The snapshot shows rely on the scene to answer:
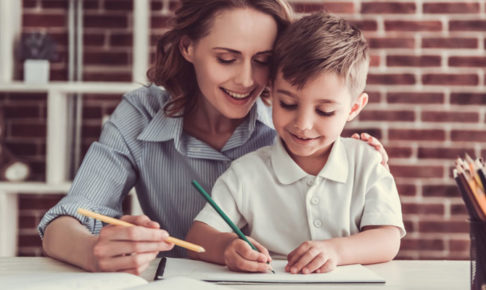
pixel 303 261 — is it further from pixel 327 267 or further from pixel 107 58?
pixel 107 58

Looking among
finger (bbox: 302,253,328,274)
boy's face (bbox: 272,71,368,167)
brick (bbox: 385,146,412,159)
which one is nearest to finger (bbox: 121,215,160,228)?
finger (bbox: 302,253,328,274)

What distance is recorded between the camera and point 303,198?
4.08 ft

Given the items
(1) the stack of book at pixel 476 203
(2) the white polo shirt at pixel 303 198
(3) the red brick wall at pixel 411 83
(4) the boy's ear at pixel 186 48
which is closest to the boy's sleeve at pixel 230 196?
(2) the white polo shirt at pixel 303 198

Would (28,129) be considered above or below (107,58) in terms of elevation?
below

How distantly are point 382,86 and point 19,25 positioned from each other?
1.72 metres

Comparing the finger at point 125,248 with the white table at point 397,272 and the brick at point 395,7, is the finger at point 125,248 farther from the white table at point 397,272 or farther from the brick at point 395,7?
the brick at point 395,7

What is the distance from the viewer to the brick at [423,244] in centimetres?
285

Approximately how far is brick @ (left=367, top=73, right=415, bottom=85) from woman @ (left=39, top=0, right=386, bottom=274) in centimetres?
138

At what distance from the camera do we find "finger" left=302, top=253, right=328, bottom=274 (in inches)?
38.9

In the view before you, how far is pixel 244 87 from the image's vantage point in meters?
1.35

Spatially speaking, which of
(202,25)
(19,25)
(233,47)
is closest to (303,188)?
(233,47)

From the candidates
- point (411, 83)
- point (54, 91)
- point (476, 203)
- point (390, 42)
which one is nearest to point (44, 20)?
point (54, 91)

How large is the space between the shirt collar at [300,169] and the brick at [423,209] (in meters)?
1.68

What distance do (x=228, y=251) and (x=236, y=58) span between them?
50 cm
